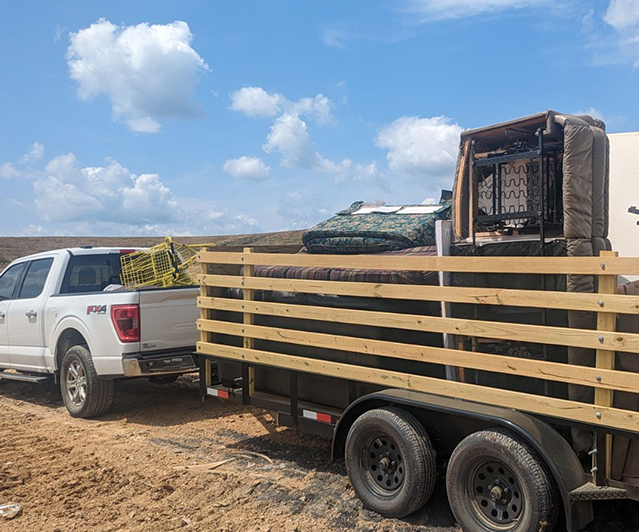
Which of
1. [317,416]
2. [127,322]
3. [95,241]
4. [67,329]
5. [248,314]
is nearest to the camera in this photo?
[317,416]

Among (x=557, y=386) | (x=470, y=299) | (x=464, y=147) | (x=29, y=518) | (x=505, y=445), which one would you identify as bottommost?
(x=29, y=518)

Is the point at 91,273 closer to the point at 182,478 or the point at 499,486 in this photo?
the point at 182,478

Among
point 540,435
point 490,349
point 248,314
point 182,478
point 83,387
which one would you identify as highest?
point 248,314

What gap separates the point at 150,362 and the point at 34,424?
1.50 metres

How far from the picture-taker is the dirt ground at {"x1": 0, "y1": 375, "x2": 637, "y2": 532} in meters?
4.15

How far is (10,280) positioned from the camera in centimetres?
844

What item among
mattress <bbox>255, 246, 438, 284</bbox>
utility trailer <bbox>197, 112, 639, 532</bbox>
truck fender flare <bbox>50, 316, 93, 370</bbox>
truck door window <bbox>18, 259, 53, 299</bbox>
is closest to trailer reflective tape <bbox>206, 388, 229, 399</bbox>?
utility trailer <bbox>197, 112, 639, 532</bbox>

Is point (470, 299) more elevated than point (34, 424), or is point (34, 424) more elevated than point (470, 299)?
point (470, 299)

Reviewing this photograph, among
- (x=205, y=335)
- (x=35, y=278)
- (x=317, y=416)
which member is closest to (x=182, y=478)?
(x=317, y=416)

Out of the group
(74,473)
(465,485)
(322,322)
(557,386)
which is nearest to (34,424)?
(74,473)

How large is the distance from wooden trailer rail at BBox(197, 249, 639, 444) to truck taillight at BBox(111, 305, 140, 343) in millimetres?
1487

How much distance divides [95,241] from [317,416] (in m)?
30.3

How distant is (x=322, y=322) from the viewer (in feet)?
15.8

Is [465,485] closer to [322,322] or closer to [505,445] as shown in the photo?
[505,445]
